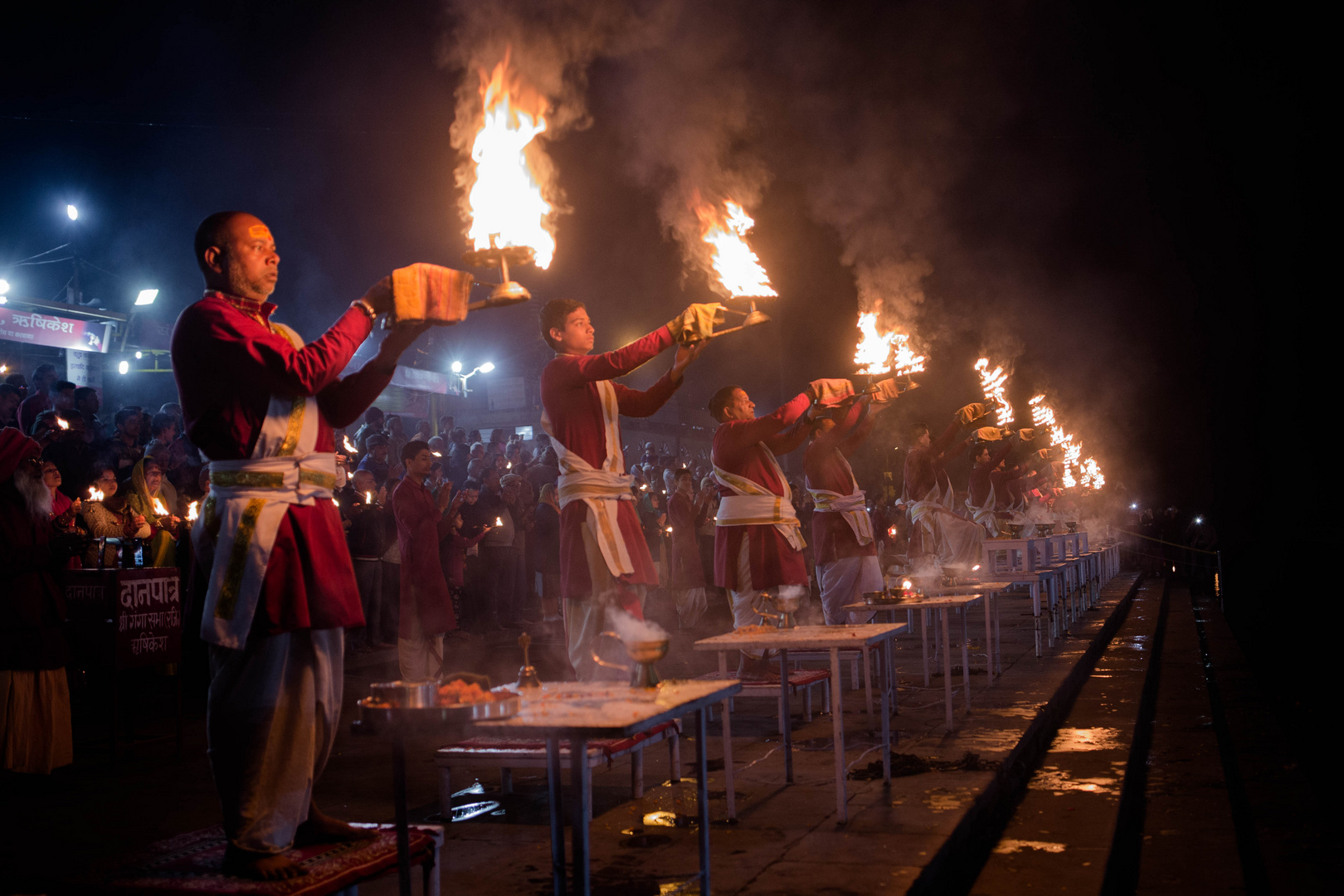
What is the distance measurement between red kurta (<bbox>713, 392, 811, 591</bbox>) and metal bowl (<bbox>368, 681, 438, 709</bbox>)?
4063 millimetres

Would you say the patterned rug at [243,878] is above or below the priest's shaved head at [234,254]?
below

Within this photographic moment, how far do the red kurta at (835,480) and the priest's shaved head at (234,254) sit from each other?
5331 millimetres

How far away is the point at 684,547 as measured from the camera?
1284 centimetres

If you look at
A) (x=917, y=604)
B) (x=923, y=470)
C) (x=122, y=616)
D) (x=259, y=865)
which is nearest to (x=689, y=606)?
(x=923, y=470)

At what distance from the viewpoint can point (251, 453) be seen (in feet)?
9.00

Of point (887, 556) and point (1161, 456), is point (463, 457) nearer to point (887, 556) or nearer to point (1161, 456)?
point (887, 556)

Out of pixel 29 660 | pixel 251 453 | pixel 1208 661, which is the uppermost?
pixel 251 453

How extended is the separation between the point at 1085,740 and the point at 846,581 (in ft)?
6.49

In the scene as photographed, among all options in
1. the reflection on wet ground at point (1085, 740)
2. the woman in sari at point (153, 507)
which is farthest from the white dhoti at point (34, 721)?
the reflection on wet ground at point (1085, 740)

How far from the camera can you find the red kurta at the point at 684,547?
12.8 metres

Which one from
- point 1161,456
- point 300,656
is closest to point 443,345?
point 300,656

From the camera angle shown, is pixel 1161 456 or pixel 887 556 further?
pixel 1161 456

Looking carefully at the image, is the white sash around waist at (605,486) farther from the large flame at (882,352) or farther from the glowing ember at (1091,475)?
the glowing ember at (1091,475)

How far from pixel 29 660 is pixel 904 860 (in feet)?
15.0
